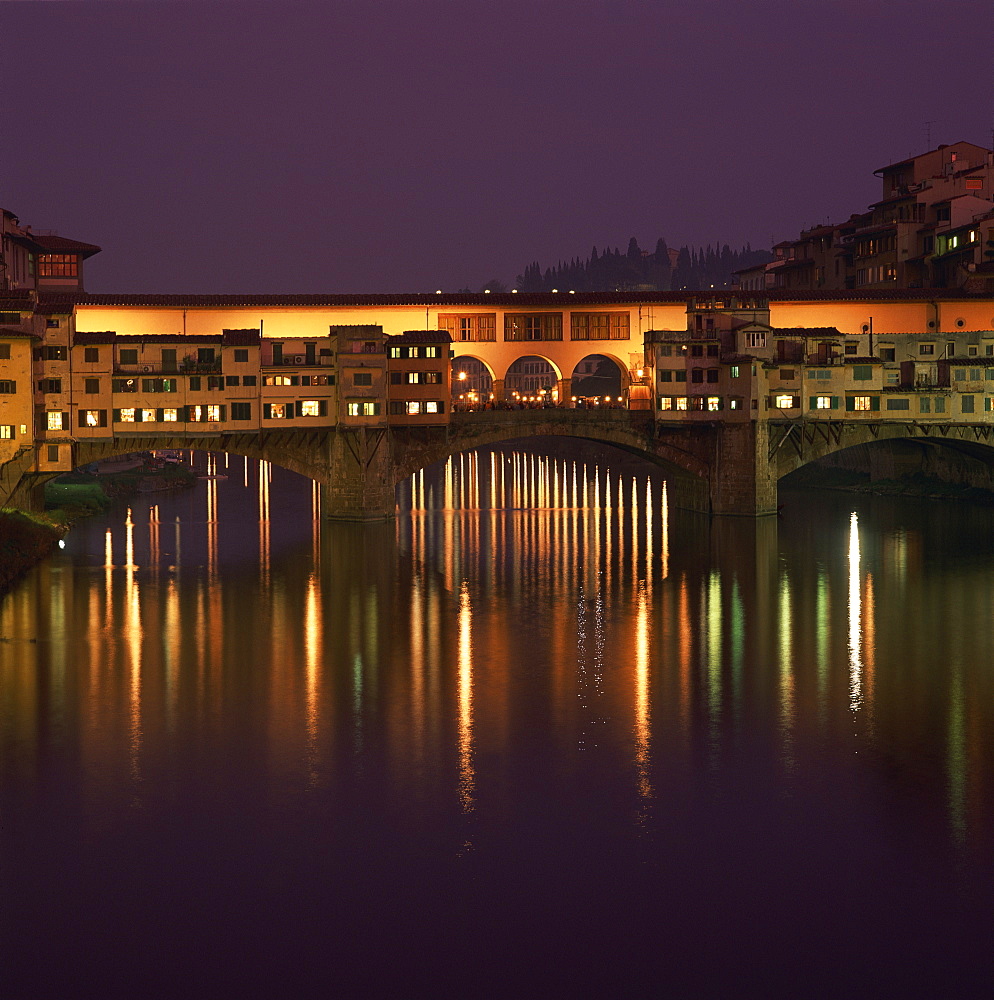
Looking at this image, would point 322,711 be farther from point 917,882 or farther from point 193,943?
point 917,882

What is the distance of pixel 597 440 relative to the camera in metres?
73.1

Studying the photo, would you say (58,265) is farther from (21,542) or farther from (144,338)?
(21,542)

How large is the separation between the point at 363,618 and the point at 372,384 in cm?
2364

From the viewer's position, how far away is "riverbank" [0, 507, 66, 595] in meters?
53.4

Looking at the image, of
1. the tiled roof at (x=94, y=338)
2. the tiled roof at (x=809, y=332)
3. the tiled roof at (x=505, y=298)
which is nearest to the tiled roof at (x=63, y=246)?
the tiled roof at (x=505, y=298)

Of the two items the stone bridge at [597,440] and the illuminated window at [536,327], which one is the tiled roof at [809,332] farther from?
the illuminated window at [536,327]

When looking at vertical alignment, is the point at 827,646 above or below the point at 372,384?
below

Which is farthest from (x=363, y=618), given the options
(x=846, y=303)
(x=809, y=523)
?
(x=846, y=303)

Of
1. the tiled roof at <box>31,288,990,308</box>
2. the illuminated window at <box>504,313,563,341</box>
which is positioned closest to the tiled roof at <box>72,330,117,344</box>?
the tiled roof at <box>31,288,990,308</box>

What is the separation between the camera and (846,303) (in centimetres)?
7656

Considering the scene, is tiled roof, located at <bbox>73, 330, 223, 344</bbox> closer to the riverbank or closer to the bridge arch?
the riverbank

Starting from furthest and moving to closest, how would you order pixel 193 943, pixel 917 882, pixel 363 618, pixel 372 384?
pixel 372 384
pixel 363 618
pixel 917 882
pixel 193 943

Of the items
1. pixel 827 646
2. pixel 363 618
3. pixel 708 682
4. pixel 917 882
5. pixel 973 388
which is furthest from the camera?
pixel 973 388

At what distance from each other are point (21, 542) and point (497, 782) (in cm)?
3567
